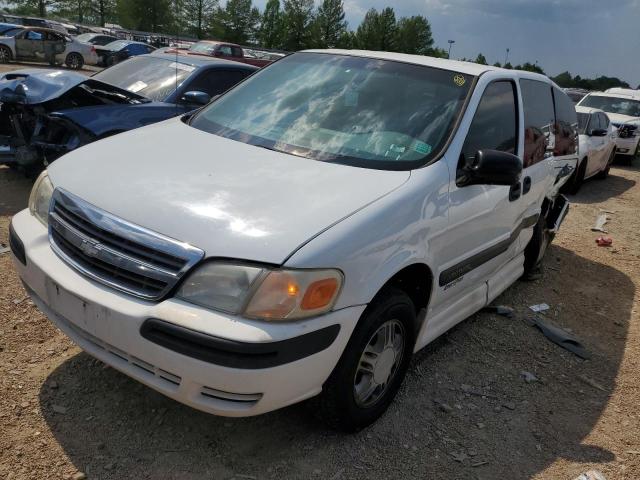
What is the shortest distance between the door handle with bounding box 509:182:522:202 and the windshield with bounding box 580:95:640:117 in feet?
40.6

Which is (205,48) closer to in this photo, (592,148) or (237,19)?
(592,148)

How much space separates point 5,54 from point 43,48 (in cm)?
145

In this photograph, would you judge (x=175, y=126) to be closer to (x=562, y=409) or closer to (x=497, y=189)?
(x=497, y=189)

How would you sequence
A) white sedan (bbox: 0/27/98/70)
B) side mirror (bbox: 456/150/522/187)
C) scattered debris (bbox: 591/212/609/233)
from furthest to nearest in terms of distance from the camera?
white sedan (bbox: 0/27/98/70) → scattered debris (bbox: 591/212/609/233) → side mirror (bbox: 456/150/522/187)

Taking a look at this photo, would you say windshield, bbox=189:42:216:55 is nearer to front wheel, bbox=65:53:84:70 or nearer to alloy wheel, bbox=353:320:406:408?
front wheel, bbox=65:53:84:70

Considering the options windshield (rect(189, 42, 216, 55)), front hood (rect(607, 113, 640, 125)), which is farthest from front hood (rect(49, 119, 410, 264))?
windshield (rect(189, 42, 216, 55))

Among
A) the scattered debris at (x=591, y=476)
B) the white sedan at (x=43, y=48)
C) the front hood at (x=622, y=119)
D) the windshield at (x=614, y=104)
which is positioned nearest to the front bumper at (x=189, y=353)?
the scattered debris at (x=591, y=476)

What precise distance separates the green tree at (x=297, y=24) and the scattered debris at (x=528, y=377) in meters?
70.0

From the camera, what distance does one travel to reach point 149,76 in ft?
22.9

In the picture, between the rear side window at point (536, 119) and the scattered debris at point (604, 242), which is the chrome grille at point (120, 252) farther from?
the scattered debris at point (604, 242)

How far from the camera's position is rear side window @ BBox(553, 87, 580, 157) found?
16.0 feet

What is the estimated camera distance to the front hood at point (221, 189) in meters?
2.29

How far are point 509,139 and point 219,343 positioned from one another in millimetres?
2566

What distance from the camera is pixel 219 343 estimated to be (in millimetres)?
2117
